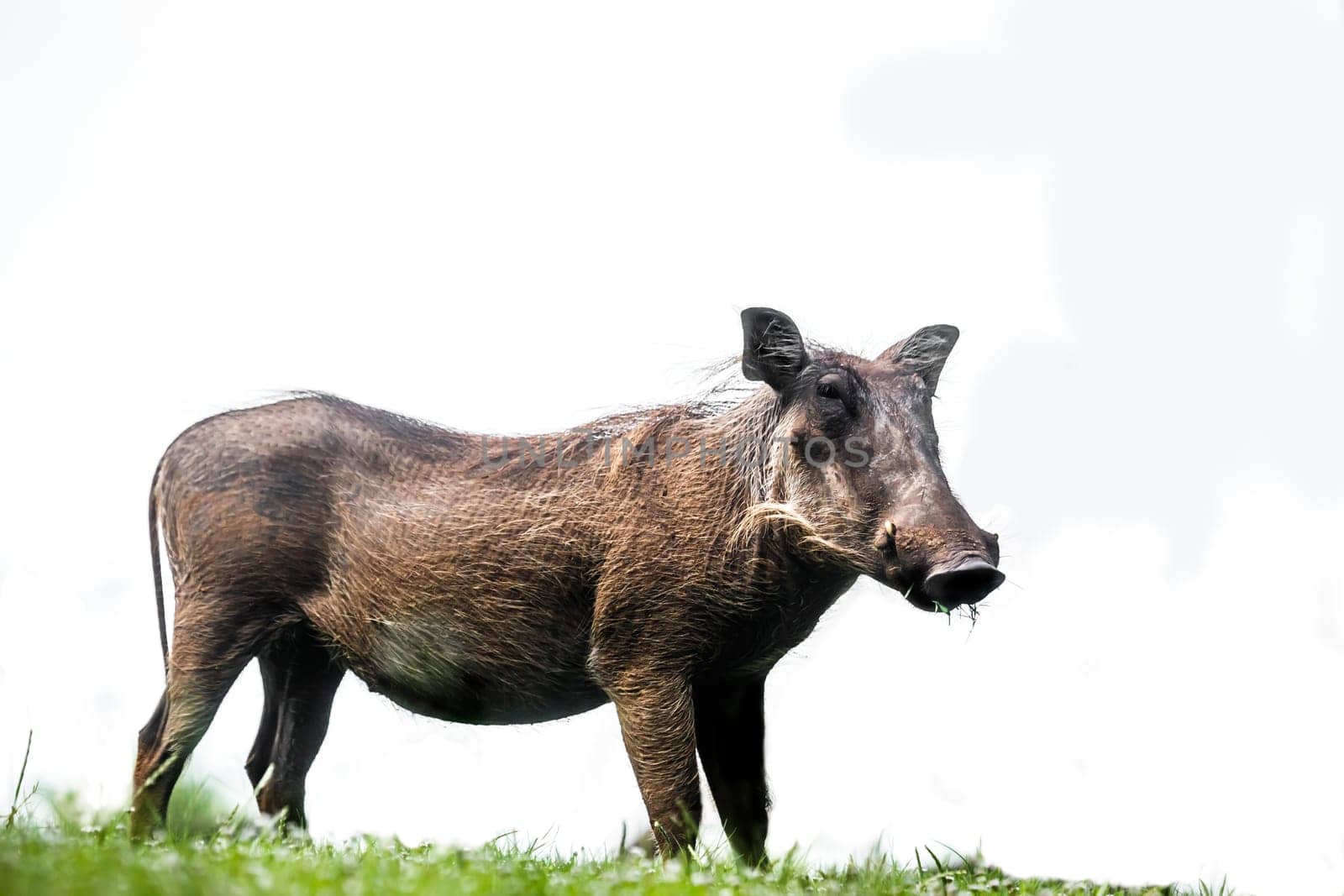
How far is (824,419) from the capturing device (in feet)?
15.7

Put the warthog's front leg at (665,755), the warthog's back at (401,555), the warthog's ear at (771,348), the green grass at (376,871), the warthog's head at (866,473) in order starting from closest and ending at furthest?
the green grass at (376,871), the warthog's head at (866,473), the warthog's front leg at (665,755), the warthog's ear at (771,348), the warthog's back at (401,555)

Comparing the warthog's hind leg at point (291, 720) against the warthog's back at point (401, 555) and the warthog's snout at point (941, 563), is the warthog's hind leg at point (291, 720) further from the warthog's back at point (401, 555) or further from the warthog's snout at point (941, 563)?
the warthog's snout at point (941, 563)

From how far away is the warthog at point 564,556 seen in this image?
474cm

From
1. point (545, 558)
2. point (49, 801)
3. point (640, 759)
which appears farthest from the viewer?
point (545, 558)

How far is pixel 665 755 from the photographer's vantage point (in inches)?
186

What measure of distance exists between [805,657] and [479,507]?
1430 mm

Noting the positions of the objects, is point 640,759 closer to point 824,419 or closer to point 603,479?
point 603,479

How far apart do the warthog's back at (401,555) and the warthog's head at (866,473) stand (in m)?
0.86

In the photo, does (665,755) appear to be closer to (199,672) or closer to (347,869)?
(347,869)

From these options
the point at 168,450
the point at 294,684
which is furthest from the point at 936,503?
the point at 168,450

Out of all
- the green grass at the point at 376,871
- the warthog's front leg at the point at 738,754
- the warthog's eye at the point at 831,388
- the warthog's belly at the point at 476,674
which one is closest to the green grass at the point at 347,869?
the green grass at the point at 376,871

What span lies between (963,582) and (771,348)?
1.17 metres

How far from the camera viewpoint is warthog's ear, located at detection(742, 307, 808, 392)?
489cm

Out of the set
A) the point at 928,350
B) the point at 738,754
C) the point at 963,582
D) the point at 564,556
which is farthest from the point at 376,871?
the point at 928,350
